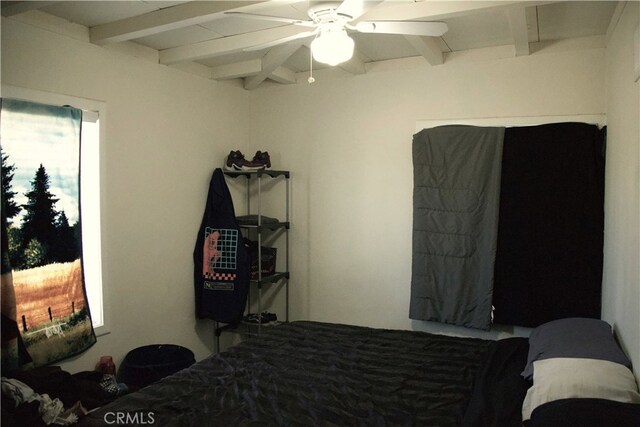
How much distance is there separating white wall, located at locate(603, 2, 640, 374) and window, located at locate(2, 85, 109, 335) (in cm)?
282

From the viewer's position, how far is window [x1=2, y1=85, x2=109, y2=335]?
2875 mm

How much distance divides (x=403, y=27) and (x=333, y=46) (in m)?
0.39

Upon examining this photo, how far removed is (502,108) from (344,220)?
142cm

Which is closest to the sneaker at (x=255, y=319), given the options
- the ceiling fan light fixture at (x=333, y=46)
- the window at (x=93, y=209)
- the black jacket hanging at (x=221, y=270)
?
the black jacket hanging at (x=221, y=270)

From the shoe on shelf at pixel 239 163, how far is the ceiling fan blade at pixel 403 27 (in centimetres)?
188

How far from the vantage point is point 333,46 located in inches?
75.1

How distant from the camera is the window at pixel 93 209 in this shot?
288 cm

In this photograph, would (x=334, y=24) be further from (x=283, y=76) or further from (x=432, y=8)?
(x=283, y=76)

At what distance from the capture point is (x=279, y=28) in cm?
273

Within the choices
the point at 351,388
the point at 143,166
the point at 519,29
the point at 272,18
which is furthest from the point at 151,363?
the point at 519,29

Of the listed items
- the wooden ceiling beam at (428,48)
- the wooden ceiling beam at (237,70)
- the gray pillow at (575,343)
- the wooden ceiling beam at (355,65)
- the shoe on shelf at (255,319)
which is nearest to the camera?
the gray pillow at (575,343)

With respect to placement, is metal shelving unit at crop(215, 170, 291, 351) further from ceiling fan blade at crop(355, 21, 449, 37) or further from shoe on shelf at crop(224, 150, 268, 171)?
ceiling fan blade at crop(355, 21, 449, 37)

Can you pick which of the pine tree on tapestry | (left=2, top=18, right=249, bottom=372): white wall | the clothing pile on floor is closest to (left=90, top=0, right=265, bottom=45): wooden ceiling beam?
(left=2, top=18, right=249, bottom=372): white wall

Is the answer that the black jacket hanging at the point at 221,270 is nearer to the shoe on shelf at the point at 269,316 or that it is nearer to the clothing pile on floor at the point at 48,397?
the shoe on shelf at the point at 269,316
